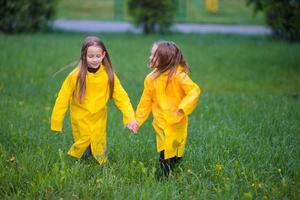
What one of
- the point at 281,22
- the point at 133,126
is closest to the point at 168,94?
the point at 133,126

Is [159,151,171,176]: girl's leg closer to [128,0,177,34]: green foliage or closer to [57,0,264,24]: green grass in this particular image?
[128,0,177,34]: green foliage

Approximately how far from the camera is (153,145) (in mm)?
5871

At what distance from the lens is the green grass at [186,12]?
2750 cm

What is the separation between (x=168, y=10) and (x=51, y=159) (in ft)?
52.3

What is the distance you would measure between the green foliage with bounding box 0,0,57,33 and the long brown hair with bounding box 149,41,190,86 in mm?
15045

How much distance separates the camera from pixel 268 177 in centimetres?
471

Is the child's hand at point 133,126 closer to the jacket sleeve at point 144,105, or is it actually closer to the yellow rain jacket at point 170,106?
the jacket sleeve at point 144,105

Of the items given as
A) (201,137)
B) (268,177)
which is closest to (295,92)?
(201,137)

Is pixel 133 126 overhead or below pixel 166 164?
overhead

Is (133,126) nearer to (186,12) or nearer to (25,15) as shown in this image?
(25,15)

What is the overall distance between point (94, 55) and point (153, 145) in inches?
54.7

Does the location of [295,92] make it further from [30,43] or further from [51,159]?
[30,43]

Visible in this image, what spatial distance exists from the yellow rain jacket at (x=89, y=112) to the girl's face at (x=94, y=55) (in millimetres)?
108

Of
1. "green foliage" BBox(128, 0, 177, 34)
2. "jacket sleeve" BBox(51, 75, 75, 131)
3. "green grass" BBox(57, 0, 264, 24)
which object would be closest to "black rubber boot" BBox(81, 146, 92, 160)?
"jacket sleeve" BBox(51, 75, 75, 131)
